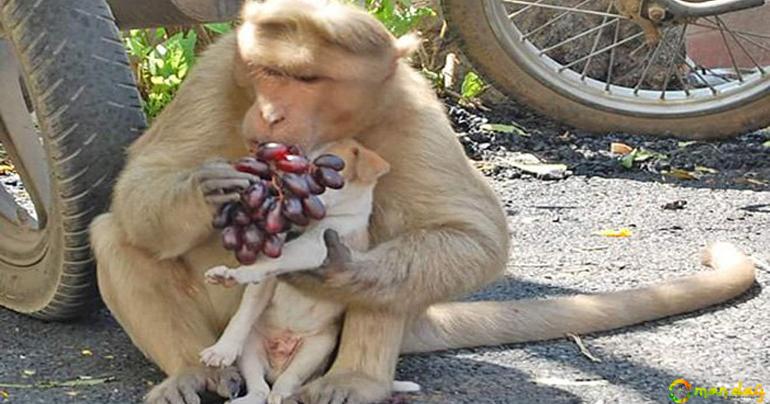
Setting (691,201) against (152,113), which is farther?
(152,113)

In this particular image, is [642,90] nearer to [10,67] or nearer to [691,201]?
[691,201]

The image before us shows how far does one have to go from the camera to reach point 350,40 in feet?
9.36

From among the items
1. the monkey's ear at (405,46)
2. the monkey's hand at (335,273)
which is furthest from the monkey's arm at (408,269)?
the monkey's ear at (405,46)

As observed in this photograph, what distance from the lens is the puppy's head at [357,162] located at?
9.77 feet

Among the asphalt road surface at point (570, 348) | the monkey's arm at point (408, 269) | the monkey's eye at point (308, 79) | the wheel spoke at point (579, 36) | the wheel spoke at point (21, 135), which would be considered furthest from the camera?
the wheel spoke at point (579, 36)

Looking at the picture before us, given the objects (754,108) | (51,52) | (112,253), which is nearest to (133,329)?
(112,253)

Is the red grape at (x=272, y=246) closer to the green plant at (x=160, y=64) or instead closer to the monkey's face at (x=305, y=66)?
the monkey's face at (x=305, y=66)

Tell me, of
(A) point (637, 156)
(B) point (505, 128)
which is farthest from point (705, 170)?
(B) point (505, 128)

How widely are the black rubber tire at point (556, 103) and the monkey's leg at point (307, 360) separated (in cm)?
304

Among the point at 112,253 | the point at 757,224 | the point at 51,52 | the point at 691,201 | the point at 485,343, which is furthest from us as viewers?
the point at 691,201

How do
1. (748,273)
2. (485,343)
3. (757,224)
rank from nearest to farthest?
(485,343), (748,273), (757,224)

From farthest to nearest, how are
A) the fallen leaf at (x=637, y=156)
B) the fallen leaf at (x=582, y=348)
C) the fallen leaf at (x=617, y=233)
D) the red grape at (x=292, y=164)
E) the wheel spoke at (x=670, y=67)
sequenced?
the wheel spoke at (x=670, y=67), the fallen leaf at (x=637, y=156), the fallen leaf at (x=617, y=233), the fallen leaf at (x=582, y=348), the red grape at (x=292, y=164)

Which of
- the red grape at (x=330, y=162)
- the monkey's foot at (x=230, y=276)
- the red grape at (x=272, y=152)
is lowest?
the monkey's foot at (x=230, y=276)

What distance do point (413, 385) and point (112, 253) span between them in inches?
27.2
